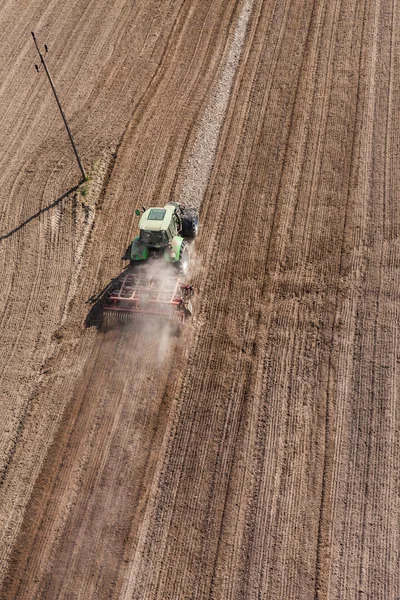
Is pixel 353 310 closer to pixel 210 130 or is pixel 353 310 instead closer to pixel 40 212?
pixel 210 130

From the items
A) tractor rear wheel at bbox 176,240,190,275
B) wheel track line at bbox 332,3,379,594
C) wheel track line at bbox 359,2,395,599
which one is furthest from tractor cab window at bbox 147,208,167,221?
wheel track line at bbox 359,2,395,599

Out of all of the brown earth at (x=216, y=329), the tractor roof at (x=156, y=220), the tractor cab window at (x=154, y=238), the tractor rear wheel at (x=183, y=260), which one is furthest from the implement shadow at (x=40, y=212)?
the tractor rear wheel at (x=183, y=260)

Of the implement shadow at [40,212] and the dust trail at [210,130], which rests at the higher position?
the dust trail at [210,130]

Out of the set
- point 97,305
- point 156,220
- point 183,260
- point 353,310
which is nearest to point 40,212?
point 97,305

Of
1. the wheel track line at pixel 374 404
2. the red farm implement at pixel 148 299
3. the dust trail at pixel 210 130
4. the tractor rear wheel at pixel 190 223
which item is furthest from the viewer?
the dust trail at pixel 210 130

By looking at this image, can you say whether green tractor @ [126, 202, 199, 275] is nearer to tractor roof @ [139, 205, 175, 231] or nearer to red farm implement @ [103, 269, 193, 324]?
tractor roof @ [139, 205, 175, 231]

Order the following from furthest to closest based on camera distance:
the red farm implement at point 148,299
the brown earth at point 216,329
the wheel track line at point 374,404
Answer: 1. the red farm implement at point 148,299
2. the brown earth at point 216,329
3. the wheel track line at point 374,404

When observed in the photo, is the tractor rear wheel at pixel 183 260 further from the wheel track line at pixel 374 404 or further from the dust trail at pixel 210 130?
the wheel track line at pixel 374 404

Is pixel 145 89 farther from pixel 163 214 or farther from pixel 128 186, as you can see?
pixel 163 214
